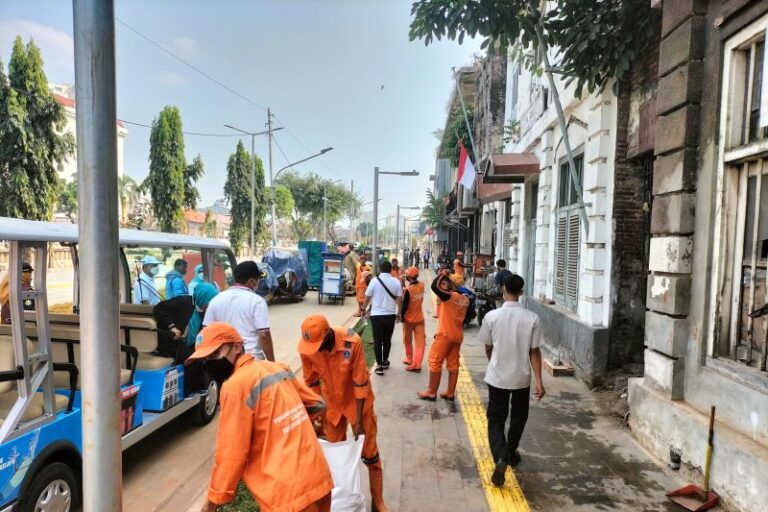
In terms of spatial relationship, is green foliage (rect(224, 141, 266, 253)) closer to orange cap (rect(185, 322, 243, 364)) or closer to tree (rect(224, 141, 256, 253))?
tree (rect(224, 141, 256, 253))

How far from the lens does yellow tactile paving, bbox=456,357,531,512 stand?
3.75 meters

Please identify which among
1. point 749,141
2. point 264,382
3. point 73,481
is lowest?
point 73,481

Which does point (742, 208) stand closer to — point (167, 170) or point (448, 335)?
point (448, 335)

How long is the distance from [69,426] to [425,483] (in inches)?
105

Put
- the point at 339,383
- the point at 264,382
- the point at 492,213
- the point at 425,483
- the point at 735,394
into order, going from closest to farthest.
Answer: the point at 264,382
the point at 339,383
the point at 735,394
the point at 425,483
the point at 492,213

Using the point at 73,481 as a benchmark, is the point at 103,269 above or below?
above

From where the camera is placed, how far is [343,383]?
3.33m

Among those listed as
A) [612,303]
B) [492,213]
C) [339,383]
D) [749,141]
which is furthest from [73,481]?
[492,213]

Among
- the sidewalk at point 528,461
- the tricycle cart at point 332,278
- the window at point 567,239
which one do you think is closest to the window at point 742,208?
the sidewalk at point 528,461

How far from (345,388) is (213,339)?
127 centimetres

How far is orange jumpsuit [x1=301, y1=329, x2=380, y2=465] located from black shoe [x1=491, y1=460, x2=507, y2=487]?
1148 millimetres

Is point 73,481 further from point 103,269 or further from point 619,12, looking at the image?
point 619,12

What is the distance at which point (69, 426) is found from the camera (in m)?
3.43

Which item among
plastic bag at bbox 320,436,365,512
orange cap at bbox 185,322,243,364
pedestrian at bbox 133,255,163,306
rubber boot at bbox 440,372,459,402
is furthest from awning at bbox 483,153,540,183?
orange cap at bbox 185,322,243,364
